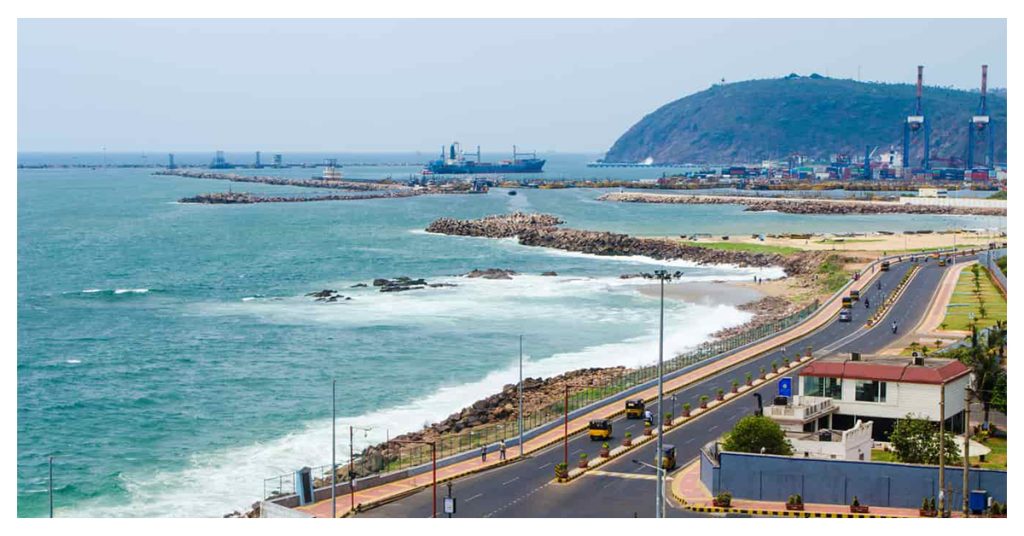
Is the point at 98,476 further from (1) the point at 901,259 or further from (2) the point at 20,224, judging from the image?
(2) the point at 20,224

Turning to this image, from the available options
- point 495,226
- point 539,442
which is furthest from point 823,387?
point 495,226

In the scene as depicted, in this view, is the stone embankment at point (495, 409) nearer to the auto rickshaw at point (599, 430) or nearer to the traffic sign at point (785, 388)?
the auto rickshaw at point (599, 430)

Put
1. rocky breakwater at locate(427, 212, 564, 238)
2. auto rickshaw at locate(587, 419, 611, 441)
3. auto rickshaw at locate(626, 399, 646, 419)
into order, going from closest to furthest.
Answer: auto rickshaw at locate(587, 419, 611, 441)
auto rickshaw at locate(626, 399, 646, 419)
rocky breakwater at locate(427, 212, 564, 238)

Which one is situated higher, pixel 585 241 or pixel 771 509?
pixel 585 241

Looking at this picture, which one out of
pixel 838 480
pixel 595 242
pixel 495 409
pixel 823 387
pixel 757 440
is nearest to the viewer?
pixel 838 480

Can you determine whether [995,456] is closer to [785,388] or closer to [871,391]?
[871,391]

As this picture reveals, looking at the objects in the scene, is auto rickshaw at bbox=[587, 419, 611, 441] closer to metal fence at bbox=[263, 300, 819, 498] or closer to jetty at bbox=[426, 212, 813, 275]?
metal fence at bbox=[263, 300, 819, 498]

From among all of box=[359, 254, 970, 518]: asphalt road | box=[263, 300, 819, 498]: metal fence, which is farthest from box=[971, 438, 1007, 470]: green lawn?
box=[263, 300, 819, 498]: metal fence
